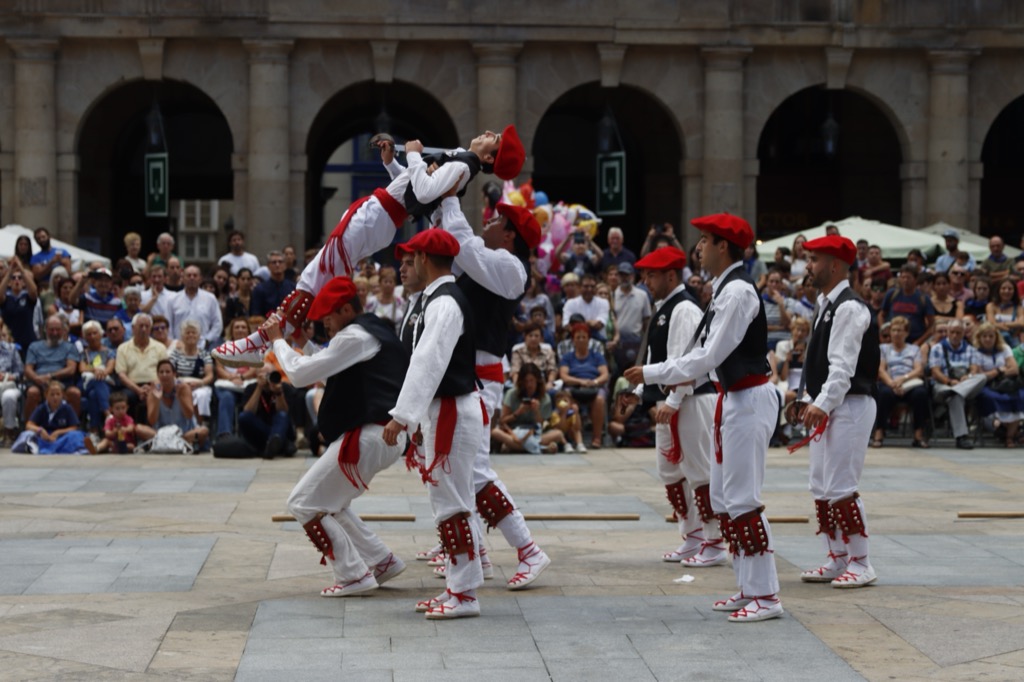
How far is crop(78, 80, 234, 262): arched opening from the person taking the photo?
33.7 meters

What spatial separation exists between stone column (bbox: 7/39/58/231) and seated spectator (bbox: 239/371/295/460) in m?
11.8

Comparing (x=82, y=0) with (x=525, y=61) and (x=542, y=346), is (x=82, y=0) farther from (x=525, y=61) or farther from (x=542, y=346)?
(x=542, y=346)

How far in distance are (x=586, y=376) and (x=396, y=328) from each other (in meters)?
2.26

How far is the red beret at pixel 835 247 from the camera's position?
398 inches

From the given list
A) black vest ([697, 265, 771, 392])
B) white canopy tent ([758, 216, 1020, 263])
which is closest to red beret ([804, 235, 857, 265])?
black vest ([697, 265, 771, 392])

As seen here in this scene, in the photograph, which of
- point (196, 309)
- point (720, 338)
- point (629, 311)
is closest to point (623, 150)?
point (629, 311)

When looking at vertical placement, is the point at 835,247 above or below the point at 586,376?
above

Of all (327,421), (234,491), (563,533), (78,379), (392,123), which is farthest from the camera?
(392,123)

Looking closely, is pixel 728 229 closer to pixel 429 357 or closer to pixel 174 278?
pixel 429 357

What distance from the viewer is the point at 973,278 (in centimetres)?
2102

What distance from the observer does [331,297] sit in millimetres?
9500

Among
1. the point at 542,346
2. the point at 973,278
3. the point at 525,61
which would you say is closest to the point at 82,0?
the point at 525,61

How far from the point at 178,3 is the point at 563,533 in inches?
738

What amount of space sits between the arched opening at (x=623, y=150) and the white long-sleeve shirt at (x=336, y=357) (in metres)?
23.1
